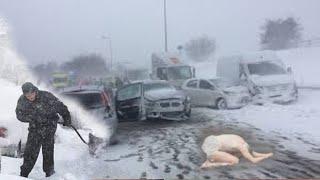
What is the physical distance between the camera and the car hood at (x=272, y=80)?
74.4 feet

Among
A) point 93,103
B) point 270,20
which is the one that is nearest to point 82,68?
point 270,20

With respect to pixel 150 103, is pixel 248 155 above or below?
above

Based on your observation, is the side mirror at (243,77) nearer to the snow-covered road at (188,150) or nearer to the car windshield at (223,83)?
the car windshield at (223,83)

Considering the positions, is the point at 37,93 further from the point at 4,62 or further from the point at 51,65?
the point at 51,65

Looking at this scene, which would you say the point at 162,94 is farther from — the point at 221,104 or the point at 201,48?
the point at 201,48

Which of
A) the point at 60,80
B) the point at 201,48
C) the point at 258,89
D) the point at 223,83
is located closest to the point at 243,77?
the point at 223,83

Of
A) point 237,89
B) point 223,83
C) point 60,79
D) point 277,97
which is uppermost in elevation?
point 223,83

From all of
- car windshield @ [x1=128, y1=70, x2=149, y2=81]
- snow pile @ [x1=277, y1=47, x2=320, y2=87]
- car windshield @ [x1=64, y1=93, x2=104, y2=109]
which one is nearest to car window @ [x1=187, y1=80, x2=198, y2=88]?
car windshield @ [x1=64, y1=93, x2=104, y2=109]

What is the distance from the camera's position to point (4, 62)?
2281cm

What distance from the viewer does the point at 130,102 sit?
18688mm

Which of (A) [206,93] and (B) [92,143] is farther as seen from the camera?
(A) [206,93]

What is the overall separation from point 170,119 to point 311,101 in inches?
305

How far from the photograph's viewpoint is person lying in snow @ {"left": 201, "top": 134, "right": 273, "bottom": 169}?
30.5 feet

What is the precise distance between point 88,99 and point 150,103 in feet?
13.9
